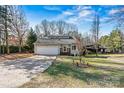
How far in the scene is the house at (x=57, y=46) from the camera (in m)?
12.2

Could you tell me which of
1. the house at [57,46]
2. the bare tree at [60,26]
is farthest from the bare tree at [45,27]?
the house at [57,46]

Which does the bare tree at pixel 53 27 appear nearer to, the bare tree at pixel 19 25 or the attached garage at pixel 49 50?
the bare tree at pixel 19 25

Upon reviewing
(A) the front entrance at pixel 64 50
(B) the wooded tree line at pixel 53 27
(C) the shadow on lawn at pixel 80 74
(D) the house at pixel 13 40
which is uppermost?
(B) the wooded tree line at pixel 53 27

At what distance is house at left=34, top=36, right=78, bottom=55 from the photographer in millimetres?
12158

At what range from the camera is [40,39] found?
1127 centimetres

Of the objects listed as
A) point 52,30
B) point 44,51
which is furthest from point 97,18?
point 44,51

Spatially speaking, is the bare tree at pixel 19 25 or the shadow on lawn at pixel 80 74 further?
the bare tree at pixel 19 25

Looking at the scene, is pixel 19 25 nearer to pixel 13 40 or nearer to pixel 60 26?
pixel 60 26

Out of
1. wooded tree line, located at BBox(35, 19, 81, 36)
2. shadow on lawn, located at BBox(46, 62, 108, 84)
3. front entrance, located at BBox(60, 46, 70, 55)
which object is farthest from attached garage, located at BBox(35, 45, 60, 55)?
shadow on lawn, located at BBox(46, 62, 108, 84)

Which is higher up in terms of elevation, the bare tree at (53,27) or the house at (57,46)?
the bare tree at (53,27)
